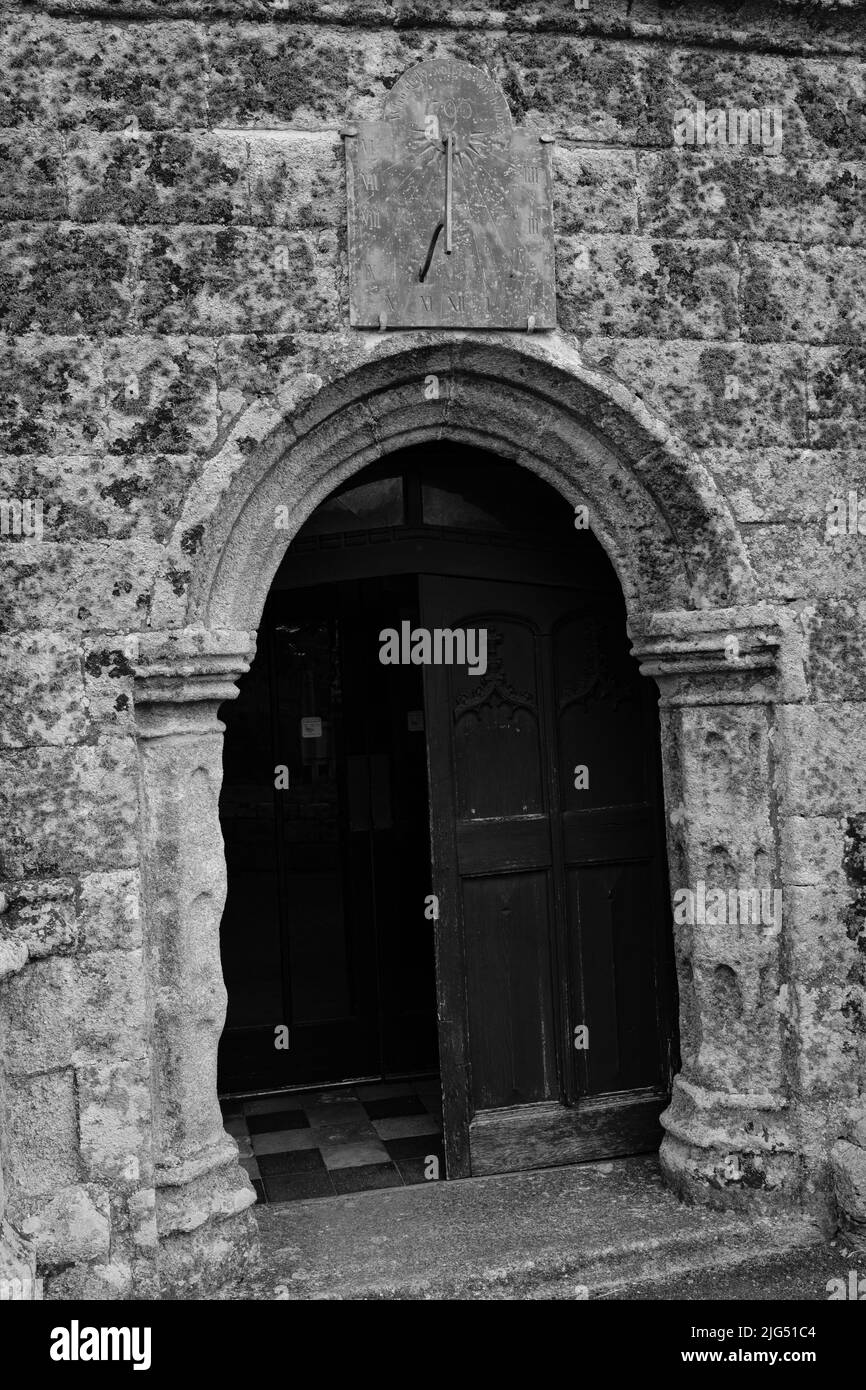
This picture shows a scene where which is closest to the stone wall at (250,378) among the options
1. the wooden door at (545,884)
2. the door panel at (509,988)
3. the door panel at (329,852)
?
the wooden door at (545,884)

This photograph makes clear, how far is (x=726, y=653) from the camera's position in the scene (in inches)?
133

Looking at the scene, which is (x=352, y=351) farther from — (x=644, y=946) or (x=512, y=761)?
(x=644, y=946)

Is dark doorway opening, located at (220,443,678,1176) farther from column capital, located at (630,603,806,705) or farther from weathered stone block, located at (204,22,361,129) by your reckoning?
weathered stone block, located at (204,22,361,129)

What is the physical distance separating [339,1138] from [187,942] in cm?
147

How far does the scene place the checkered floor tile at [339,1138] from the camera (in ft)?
12.6

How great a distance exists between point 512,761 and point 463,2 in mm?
2239

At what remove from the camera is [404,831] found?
16.3 ft

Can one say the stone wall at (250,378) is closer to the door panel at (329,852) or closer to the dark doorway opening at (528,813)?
the dark doorway opening at (528,813)

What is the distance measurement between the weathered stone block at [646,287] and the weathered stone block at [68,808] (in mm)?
1788

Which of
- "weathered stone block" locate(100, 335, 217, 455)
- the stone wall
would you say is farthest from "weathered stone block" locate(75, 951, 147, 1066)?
"weathered stone block" locate(100, 335, 217, 455)

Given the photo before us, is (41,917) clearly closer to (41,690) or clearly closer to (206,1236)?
(41,690)

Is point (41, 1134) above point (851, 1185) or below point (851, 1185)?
above

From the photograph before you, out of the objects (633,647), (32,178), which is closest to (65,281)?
(32,178)

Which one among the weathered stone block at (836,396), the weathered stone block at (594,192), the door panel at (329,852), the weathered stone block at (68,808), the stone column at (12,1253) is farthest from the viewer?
the door panel at (329,852)
